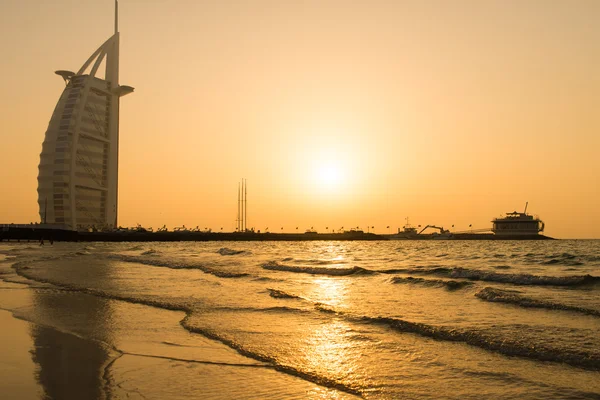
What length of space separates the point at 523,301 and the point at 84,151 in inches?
5350

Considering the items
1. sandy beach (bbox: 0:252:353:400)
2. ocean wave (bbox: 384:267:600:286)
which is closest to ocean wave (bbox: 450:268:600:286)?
ocean wave (bbox: 384:267:600:286)

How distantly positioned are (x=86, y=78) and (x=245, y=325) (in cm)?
14040

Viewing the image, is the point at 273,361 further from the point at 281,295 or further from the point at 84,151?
the point at 84,151

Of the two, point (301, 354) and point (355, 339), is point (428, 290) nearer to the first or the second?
point (355, 339)

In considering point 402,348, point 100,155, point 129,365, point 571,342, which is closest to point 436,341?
point 402,348

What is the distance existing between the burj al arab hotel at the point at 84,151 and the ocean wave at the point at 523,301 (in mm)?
126552

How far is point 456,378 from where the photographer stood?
27.1 feet

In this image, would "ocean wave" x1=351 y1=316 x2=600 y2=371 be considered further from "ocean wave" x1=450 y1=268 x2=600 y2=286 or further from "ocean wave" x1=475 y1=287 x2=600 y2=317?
"ocean wave" x1=450 y1=268 x2=600 y2=286

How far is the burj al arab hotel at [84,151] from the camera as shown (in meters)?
130

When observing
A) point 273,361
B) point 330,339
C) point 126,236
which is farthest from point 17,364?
point 126,236

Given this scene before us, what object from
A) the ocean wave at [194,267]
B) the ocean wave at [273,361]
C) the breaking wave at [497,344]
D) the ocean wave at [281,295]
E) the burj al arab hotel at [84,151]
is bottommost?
the ocean wave at [194,267]

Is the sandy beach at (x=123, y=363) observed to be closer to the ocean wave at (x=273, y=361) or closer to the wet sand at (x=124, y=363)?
the wet sand at (x=124, y=363)

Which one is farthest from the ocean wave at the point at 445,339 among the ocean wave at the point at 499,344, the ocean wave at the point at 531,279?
the ocean wave at the point at 531,279

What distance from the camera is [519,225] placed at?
7052 inches
